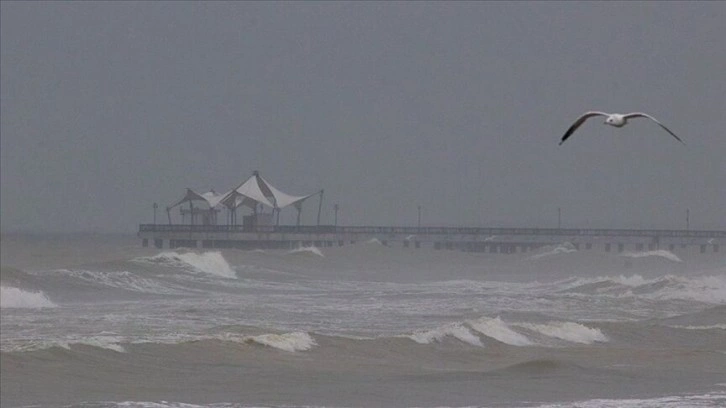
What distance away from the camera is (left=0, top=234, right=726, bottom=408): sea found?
22203 millimetres

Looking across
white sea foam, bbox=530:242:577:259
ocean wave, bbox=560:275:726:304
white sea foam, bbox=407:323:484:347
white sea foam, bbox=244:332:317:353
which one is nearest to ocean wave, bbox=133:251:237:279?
ocean wave, bbox=560:275:726:304

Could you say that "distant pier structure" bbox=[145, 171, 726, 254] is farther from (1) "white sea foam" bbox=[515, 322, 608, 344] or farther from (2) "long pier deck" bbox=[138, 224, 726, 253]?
(1) "white sea foam" bbox=[515, 322, 608, 344]

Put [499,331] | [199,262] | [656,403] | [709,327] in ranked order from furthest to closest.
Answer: [199,262] → [709,327] → [499,331] → [656,403]

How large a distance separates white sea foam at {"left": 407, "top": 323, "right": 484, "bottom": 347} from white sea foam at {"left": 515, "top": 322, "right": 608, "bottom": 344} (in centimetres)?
179

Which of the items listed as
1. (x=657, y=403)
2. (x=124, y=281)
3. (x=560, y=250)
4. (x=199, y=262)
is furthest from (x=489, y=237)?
(x=657, y=403)

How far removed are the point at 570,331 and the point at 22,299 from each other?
17.0m

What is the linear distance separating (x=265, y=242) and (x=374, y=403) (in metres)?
88.1

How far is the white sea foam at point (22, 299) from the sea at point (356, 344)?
0.09 m

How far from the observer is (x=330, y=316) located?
3722 cm

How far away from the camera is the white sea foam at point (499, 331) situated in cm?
3153

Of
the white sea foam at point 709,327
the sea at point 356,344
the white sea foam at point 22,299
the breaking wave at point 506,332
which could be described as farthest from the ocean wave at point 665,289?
the white sea foam at point 22,299

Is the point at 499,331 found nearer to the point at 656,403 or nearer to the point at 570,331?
the point at 570,331

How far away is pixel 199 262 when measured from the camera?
7138 cm

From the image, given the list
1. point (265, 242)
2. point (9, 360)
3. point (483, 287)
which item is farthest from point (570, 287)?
point (265, 242)
